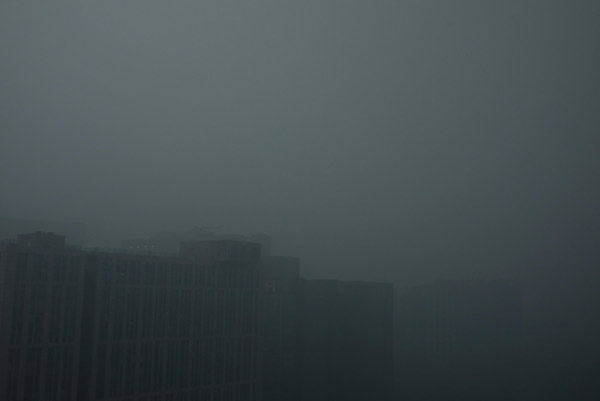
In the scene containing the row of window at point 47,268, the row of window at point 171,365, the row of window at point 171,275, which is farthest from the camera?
the row of window at point 171,275

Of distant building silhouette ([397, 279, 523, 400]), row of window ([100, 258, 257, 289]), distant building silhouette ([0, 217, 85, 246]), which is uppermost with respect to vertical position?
distant building silhouette ([0, 217, 85, 246])

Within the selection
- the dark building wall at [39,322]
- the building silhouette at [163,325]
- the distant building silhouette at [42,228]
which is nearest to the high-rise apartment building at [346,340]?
the building silhouette at [163,325]

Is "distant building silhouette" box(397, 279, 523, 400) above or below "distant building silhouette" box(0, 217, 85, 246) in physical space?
below

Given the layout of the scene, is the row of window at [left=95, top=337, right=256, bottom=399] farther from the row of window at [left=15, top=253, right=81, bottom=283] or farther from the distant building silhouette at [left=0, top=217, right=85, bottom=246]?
the distant building silhouette at [left=0, top=217, right=85, bottom=246]

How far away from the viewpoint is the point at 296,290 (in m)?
61.6

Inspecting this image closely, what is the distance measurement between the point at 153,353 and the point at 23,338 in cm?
1052

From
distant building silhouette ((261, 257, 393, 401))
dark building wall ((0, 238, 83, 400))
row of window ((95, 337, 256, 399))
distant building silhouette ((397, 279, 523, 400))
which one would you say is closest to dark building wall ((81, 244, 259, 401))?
row of window ((95, 337, 256, 399))

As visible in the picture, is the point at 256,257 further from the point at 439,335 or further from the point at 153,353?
the point at 439,335

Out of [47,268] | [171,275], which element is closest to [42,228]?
[171,275]

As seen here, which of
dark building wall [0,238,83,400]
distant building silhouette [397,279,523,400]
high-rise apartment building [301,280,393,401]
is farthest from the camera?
distant building silhouette [397,279,523,400]

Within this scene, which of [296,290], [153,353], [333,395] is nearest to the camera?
[153,353]

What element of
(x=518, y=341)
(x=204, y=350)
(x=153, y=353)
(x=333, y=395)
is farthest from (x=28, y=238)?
(x=518, y=341)

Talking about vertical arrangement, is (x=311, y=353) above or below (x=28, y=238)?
below

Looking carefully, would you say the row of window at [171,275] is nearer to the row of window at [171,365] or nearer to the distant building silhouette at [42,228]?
the row of window at [171,365]
